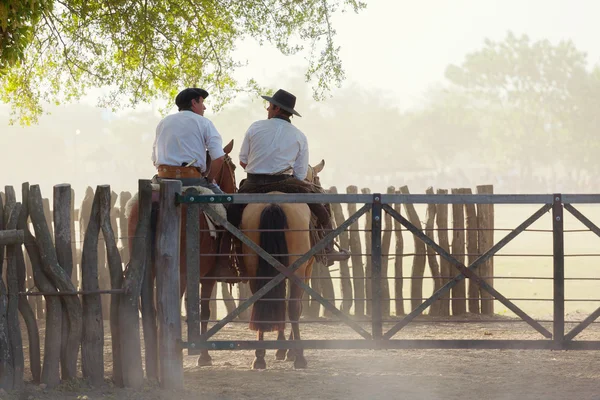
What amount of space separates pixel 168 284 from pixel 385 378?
197 cm

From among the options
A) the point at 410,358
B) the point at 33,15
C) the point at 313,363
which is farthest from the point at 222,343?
the point at 33,15

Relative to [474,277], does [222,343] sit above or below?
below

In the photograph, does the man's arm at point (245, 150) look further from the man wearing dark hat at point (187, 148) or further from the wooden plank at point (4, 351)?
the wooden plank at point (4, 351)

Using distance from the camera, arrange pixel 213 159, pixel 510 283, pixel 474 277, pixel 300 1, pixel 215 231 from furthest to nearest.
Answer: pixel 510 283
pixel 300 1
pixel 213 159
pixel 215 231
pixel 474 277

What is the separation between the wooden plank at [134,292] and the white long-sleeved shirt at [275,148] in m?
1.50

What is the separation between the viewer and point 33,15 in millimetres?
7840

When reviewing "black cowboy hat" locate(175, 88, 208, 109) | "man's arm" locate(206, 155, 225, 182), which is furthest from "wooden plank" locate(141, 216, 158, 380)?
"black cowboy hat" locate(175, 88, 208, 109)

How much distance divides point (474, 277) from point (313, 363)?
7.06 feet

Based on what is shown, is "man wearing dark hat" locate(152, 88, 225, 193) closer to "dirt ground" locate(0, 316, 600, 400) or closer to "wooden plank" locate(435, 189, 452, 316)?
"dirt ground" locate(0, 316, 600, 400)

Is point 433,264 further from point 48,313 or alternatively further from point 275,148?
point 48,313

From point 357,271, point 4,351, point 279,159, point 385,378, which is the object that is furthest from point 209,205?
point 357,271

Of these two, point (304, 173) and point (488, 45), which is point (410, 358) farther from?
point (488, 45)

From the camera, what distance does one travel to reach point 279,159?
7586 mm

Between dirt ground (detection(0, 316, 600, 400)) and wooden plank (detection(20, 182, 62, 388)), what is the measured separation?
0.36 feet
